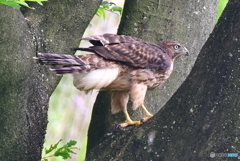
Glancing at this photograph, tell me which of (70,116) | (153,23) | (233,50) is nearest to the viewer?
(233,50)

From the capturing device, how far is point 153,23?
4410 millimetres

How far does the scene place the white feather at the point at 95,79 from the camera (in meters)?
4.25

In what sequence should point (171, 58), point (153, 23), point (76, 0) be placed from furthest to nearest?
point (171, 58) → point (153, 23) → point (76, 0)

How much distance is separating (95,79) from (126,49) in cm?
42

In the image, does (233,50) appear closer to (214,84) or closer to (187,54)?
(214,84)

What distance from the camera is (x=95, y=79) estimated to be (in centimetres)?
426

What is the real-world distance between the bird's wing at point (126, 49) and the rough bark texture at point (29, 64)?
1.19ft

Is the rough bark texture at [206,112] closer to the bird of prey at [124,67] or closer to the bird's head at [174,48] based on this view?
the bird of prey at [124,67]

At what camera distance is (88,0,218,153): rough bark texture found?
174 inches

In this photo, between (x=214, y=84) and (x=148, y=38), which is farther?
(x=148, y=38)

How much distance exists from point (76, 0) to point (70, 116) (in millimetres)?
6051

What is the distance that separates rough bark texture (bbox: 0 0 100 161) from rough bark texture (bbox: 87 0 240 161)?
30.1 inches

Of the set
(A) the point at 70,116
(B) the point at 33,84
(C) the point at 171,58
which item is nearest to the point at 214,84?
(B) the point at 33,84

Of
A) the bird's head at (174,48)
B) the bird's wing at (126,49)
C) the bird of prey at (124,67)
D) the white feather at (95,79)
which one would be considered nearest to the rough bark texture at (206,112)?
the bird of prey at (124,67)
